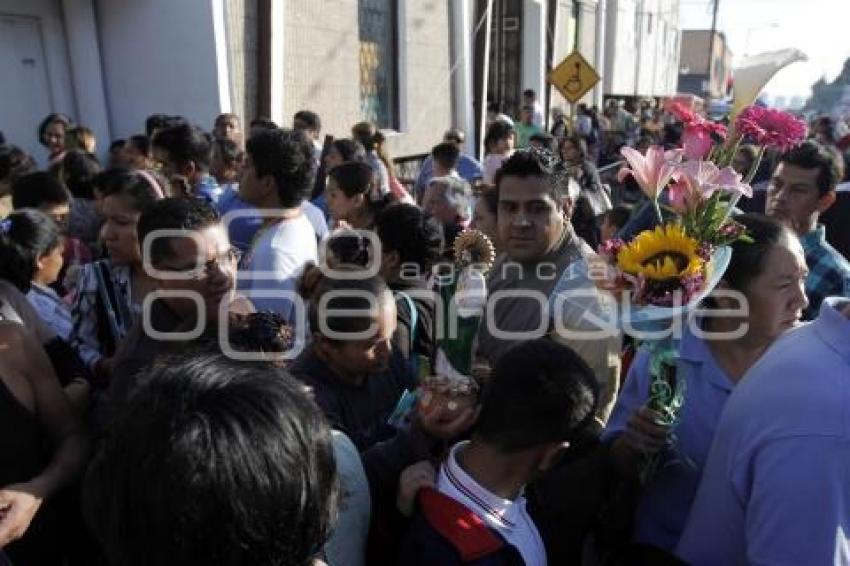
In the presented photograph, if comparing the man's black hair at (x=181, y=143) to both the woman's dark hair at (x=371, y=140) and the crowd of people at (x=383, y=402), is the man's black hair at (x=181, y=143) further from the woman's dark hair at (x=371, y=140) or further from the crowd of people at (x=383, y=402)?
the woman's dark hair at (x=371, y=140)

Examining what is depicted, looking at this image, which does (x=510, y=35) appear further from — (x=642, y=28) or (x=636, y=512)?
(x=636, y=512)

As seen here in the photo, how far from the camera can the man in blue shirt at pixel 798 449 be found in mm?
1236

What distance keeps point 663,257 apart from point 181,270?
1486 millimetres

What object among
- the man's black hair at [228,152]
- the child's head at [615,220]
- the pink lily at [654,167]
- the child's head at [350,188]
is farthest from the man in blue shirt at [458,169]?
the pink lily at [654,167]

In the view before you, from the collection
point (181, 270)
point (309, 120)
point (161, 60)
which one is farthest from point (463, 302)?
point (161, 60)

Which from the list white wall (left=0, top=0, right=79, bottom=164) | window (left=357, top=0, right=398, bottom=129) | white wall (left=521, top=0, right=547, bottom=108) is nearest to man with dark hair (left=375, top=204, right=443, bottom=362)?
white wall (left=0, top=0, right=79, bottom=164)

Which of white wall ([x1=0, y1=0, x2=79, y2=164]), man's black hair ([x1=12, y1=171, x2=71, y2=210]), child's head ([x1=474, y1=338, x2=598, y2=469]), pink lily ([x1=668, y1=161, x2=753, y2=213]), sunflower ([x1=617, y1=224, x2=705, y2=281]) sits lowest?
child's head ([x1=474, y1=338, x2=598, y2=469])

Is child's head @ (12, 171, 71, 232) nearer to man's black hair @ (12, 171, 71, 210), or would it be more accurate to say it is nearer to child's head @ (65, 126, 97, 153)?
man's black hair @ (12, 171, 71, 210)

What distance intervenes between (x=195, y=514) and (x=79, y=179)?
4173 millimetres

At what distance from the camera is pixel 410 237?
2939mm

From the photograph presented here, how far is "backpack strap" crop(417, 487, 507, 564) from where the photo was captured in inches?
55.1

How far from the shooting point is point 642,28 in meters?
33.0

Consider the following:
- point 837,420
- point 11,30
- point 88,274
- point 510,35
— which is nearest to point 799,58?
point 837,420

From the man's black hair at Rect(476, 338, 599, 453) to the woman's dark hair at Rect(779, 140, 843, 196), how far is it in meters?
2.60
